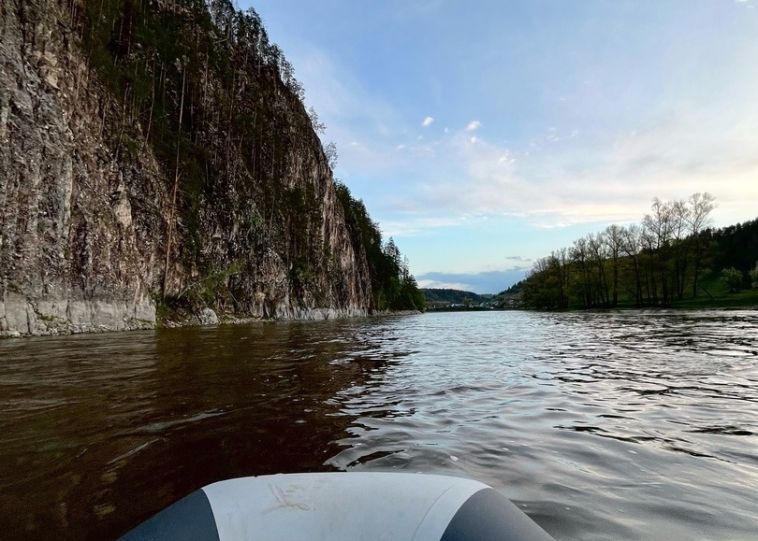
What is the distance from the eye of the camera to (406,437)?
425 centimetres

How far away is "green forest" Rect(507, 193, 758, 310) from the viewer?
168 ft

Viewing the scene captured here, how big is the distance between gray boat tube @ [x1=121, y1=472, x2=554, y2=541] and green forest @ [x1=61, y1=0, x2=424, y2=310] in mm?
32312

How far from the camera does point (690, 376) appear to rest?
24.5 feet

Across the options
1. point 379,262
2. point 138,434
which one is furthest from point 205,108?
point 379,262

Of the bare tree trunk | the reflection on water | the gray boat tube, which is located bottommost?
the reflection on water

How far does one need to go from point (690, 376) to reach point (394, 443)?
6.54 meters

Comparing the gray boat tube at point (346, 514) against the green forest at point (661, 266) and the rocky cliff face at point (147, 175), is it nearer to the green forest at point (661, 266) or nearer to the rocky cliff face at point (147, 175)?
the rocky cliff face at point (147, 175)

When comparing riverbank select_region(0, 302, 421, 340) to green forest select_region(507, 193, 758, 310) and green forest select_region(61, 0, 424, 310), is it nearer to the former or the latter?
green forest select_region(61, 0, 424, 310)

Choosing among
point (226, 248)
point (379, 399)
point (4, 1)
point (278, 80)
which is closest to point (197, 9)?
point (278, 80)

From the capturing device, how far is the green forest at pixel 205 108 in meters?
31.0

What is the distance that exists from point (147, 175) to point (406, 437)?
109 feet

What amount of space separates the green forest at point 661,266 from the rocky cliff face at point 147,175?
44.8 metres

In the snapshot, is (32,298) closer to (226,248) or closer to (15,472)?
(15,472)

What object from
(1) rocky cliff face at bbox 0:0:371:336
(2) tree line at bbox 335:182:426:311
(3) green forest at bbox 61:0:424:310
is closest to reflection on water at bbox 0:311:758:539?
(1) rocky cliff face at bbox 0:0:371:336
